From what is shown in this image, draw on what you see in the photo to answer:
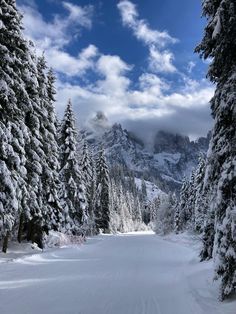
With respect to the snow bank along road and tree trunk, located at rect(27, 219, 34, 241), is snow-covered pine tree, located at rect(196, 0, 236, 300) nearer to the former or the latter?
the snow bank along road

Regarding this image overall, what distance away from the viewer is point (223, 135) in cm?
1297

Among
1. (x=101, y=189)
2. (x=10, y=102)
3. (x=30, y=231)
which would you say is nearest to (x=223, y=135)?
(x=10, y=102)

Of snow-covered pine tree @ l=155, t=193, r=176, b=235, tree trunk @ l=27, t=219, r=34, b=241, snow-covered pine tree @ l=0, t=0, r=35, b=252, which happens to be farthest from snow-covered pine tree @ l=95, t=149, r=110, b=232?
snow-covered pine tree @ l=0, t=0, r=35, b=252

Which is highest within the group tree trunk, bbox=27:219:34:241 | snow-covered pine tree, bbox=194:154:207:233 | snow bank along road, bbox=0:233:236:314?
snow-covered pine tree, bbox=194:154:207:233

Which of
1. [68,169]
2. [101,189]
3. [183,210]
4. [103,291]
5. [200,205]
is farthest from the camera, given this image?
[183,210]

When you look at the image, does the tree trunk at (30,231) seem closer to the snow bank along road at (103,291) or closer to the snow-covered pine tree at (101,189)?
the snow bank along road at (103,291)

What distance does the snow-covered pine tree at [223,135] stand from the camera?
38.2 ft

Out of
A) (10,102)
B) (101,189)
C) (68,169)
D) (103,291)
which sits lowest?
(103,291)

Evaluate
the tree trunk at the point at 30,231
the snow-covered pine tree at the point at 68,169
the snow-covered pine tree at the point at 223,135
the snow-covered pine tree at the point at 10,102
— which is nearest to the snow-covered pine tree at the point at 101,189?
the snow-covered pine tree at the point at 68,169

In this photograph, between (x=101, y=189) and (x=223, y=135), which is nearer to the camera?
(x=223, y=135)

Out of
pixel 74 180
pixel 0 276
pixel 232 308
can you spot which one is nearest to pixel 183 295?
pixel 232 308

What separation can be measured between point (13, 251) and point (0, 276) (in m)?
11.3

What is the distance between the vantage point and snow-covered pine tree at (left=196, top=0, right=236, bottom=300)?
38.2 feet

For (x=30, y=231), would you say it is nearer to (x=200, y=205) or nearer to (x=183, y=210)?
(x=200, y=205)
